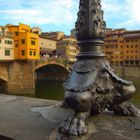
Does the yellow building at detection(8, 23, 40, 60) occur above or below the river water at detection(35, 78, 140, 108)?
above

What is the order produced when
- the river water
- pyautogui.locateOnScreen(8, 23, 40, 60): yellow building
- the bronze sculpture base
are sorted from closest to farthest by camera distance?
the bronze sculpture base < the river water < pyautogui.locateOnScreen(8, 23, 40, 60): yellow building

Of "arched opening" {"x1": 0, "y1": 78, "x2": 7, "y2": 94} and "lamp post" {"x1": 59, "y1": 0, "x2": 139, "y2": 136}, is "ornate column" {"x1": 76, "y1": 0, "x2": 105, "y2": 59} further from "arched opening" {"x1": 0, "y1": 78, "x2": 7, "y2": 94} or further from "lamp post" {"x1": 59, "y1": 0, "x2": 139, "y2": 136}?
"arched opening" {"x1": 0, "y1": 78, "x2": 7, "y2": 94}

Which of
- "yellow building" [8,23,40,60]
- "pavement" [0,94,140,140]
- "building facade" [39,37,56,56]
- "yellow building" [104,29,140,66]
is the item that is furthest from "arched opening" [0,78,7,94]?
"yellow building" [104,29,140,66]

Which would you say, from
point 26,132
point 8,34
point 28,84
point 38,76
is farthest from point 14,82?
point 26,132

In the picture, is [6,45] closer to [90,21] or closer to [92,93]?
[90,21]

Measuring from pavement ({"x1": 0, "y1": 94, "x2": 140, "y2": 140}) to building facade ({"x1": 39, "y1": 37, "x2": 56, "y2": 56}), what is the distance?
156 ft

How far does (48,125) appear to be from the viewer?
3.06 m

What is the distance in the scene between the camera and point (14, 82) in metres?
27.4

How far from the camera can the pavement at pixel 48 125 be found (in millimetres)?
2643

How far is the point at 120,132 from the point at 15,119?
141 cm

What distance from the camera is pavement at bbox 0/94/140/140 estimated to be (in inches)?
104

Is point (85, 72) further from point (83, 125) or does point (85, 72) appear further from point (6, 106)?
point (6, 106)

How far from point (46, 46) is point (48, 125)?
52029 mm

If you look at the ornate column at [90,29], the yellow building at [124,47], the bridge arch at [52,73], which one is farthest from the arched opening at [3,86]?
the yellow building at [124,47]
